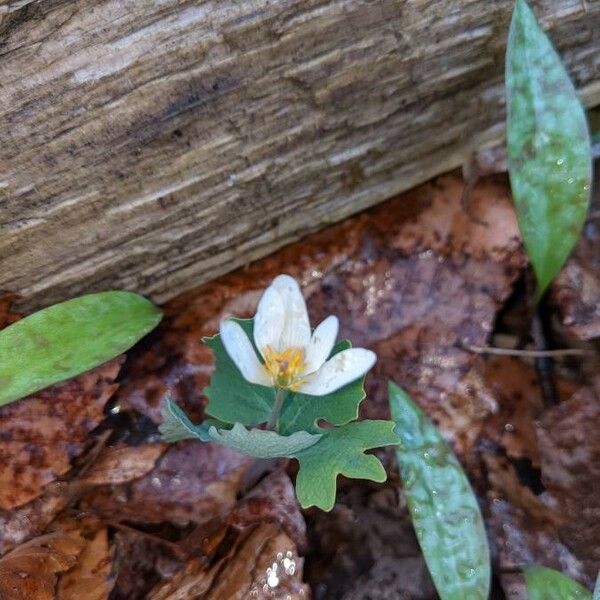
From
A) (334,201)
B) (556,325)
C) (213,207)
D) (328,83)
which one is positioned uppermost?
(328,83)

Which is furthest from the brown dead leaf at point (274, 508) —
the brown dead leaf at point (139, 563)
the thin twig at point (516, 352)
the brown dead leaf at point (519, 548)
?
the thin twig at point (516, 352)

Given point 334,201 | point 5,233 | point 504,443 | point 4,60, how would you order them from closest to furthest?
point 4,60, point 5,233, point 504,443, point 334,201

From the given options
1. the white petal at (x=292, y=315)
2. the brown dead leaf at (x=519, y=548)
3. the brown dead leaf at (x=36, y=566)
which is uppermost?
the white petal at (x=292, y=315)

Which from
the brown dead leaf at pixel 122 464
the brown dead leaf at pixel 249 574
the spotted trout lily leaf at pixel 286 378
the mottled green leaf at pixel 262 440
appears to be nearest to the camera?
the mottled green leaf at pixel 262 440

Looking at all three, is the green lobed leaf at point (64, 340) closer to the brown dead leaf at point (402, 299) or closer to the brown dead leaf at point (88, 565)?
the brown dead leaf at point (402, 299)

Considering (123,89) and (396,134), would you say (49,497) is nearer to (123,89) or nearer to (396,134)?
(123,89)

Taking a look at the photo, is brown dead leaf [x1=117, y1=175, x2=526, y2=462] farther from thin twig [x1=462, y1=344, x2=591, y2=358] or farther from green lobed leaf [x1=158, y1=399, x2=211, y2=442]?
green lobed leaf [x1=158, y1=399, x2=211, y2=442]

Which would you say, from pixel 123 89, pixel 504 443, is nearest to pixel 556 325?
pixel 504 443

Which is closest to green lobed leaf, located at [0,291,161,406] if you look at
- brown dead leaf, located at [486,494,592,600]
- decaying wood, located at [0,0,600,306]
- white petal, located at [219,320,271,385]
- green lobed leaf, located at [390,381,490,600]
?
decaying wood, located at [0,0,600,306]
